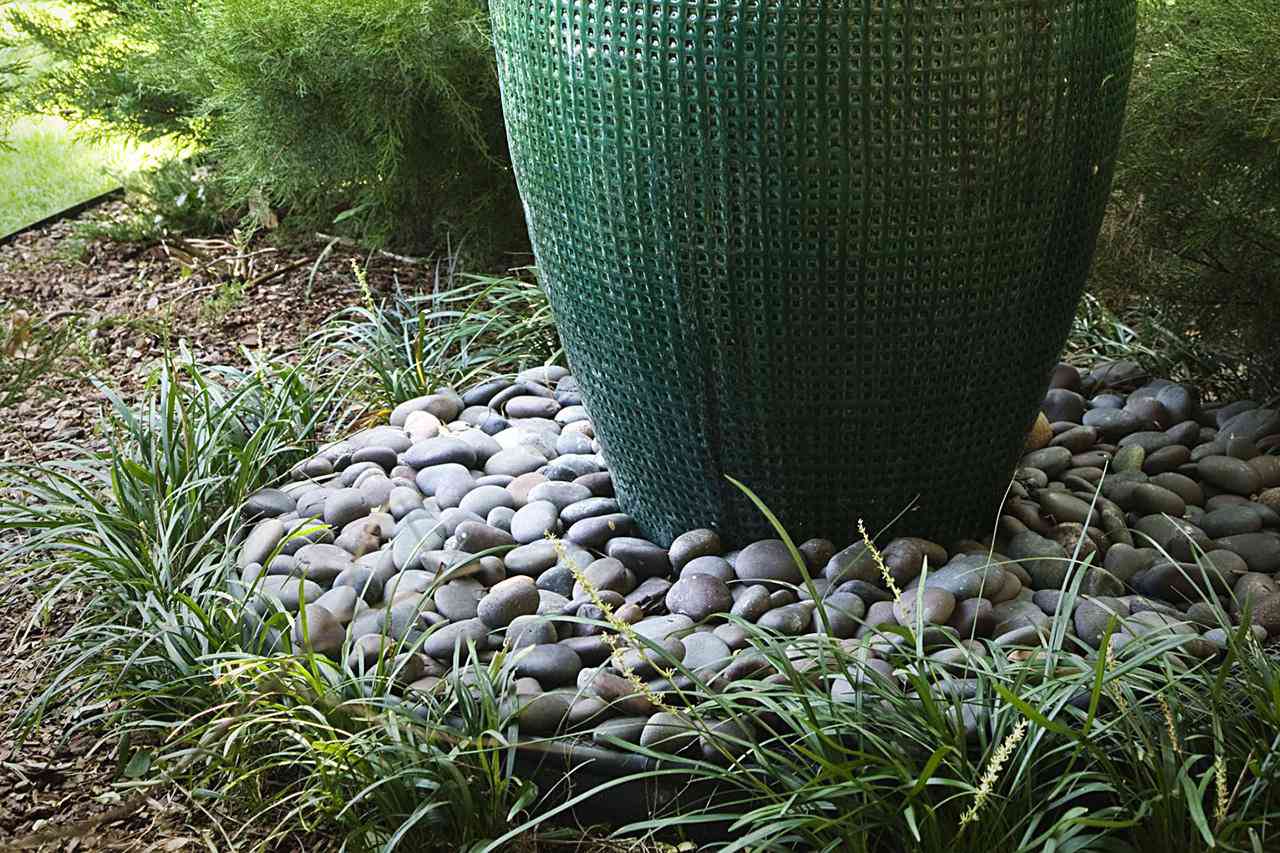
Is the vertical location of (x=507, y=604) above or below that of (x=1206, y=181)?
below

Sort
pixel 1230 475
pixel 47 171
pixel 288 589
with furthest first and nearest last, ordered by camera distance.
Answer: pixel 47 171
pixel 1230 475
pixel 288 589

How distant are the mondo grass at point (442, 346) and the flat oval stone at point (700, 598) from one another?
122cm

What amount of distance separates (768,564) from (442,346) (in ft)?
4.84

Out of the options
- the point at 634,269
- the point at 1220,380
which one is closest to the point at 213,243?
the point at 634,269

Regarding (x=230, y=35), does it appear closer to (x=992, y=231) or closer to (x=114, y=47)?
(x=114, y=47)

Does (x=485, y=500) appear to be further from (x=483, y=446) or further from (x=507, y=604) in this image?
(x=507, y=604)

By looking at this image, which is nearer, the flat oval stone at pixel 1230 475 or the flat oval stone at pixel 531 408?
the flat oval stone at pixel 1230 475

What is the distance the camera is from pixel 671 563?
261 centimetres

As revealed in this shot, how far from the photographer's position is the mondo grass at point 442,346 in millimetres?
3508

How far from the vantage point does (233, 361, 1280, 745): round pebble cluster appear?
2.25 metres

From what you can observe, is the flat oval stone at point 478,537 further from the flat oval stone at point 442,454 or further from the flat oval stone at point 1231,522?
the flat oval stone at point 1231,522

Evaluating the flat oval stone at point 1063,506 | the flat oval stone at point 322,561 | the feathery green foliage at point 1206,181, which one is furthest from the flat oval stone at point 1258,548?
the flat oval stone at point 322,561

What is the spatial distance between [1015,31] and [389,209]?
2.72 meters

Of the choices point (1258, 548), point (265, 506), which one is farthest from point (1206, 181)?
point (265, 506)
